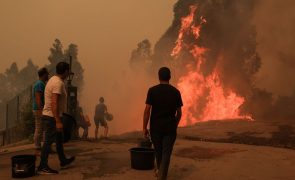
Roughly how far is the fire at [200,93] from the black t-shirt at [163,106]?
2038cm

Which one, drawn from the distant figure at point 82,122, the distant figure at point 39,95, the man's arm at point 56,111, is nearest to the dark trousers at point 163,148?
the man's arm at point 56,111

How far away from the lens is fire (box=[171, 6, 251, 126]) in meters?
26.5

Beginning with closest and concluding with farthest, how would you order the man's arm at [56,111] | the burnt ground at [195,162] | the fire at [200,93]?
the man's arm at [56,111] < the burnt ground at [195,162] < the fire at [200,93]

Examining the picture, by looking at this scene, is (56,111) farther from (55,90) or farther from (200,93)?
(200,93)

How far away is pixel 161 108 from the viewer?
5.98 m

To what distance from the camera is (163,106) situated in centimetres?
597

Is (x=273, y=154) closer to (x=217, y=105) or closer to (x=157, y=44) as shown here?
(x=217, y=105)

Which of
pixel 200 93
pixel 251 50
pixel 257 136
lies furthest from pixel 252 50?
pixel 257 136

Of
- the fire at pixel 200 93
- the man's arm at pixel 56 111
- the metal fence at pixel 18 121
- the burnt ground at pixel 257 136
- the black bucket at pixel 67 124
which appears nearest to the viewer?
the man's arm at pixel 56 111

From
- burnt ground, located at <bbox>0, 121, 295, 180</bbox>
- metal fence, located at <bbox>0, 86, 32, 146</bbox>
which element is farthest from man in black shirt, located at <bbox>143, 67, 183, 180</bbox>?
metal fence, located at <bbox>0, 86, 32, 146</bbox>

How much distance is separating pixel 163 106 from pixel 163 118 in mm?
214

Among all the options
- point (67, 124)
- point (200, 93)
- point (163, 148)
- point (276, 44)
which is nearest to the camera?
point (163, 148)

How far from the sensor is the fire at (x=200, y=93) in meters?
26.5

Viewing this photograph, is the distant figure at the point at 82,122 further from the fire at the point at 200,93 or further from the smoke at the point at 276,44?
the smoke at the point at 276,44
